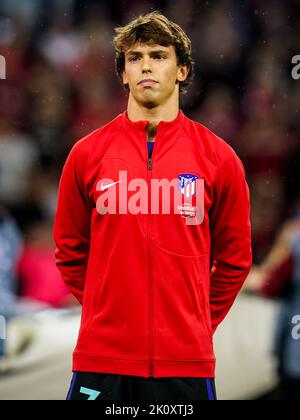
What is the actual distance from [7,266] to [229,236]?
167 cm

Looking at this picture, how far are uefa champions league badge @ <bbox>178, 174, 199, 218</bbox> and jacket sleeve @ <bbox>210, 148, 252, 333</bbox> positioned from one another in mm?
83

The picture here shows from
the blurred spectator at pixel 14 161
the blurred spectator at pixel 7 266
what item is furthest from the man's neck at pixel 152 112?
the blurred spectator at pixel 14 161

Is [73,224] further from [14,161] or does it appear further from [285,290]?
[14,161]

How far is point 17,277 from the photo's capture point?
4172mm

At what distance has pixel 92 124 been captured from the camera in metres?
4.92

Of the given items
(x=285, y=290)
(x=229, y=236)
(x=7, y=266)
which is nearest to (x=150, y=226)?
(x=229, y=236)

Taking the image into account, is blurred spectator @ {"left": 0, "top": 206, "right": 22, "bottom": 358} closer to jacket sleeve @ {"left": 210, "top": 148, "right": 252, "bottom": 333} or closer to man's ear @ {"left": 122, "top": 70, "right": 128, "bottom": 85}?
jacket sleeve @ {"left": 210, "top": 148, "right": 252, "bottom": 333}

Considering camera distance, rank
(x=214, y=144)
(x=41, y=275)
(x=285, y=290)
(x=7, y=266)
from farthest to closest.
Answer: (x=41, y=275) → (x=285, y=290) → (x=7, y=266) → (x=214, y=144)

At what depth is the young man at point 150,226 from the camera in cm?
222

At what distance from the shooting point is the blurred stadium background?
3.81 meters

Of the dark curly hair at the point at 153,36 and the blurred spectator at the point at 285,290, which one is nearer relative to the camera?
the dark curly hair at the point at 153,36

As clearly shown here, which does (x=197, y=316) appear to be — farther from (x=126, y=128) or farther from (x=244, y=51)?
(x=244, y=51)

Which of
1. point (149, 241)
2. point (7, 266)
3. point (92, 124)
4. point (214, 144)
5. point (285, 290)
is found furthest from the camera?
point (92, 124)

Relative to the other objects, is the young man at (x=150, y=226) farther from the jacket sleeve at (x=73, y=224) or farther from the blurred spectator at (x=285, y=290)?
the blurred spectator at (x=285, y=290)
